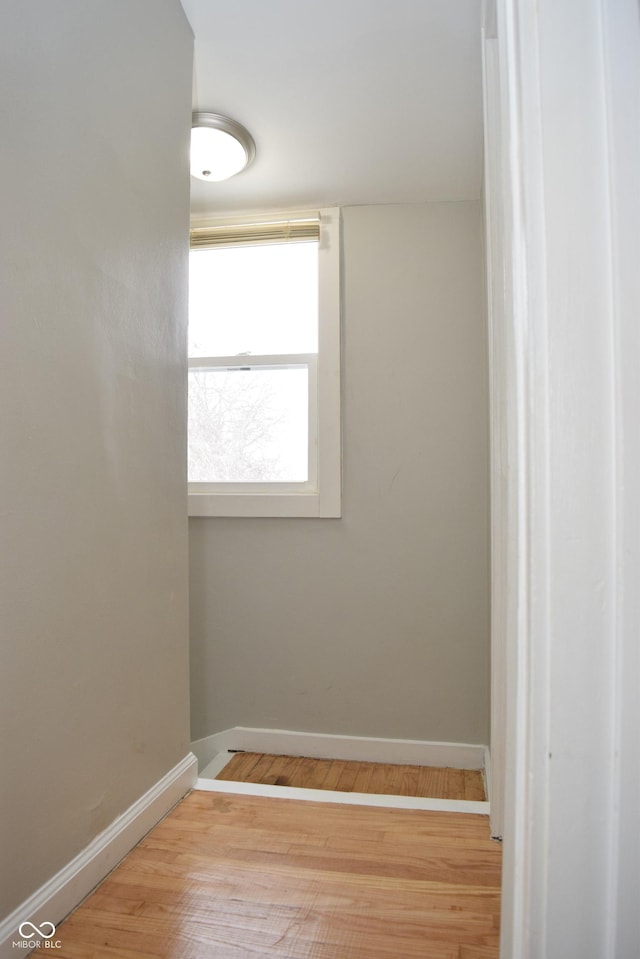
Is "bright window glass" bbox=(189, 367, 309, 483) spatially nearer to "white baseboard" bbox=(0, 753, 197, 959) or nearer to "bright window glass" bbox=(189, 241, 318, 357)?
"bright window glass" bbox=(189, 241, 318, 357)

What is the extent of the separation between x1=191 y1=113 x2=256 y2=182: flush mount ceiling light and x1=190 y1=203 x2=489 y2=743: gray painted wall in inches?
23.9

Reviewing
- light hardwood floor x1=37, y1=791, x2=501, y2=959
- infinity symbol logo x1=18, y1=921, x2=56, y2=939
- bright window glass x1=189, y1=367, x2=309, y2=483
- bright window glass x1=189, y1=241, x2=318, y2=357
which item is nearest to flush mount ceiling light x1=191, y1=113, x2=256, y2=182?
bright window glass x1=189, y1=241, x2=318, y2=357

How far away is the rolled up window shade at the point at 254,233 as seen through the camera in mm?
2812

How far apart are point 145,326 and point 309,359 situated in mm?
1223

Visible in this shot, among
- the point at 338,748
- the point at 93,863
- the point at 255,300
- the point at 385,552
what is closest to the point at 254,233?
the point at 255,300

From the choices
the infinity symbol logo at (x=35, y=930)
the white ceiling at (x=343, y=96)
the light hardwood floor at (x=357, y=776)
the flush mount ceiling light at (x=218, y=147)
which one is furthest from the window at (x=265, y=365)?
the infinity symbol logo at (x=35, y=930)

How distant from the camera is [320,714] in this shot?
2.74 metres

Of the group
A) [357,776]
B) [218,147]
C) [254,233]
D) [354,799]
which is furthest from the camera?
[254,233]

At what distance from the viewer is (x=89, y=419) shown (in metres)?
1.42

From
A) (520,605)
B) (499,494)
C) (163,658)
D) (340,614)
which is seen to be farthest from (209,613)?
(520,605)

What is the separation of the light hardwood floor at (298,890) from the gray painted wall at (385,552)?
961 millimetres

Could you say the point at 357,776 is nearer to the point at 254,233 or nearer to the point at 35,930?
the point at 35,930

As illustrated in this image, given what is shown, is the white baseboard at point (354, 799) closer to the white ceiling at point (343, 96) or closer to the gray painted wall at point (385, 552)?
the gray painted wall at point (385, 552)

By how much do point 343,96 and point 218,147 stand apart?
0.51 metres
